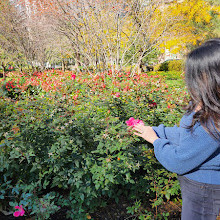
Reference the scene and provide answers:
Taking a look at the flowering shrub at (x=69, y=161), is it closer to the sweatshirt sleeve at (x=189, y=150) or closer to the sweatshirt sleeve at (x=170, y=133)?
the sweatshirt sleeve at (x=170, y=133)

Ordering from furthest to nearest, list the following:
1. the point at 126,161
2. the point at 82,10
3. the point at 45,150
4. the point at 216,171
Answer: the point at 82,10, the point at 45,150, the point at 126,161, the point at 216,171

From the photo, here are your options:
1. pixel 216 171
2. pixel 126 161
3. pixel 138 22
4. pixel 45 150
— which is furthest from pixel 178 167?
pixel 138 22

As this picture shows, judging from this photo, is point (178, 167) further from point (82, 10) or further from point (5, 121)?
point (82, 10)

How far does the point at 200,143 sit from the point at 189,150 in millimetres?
61

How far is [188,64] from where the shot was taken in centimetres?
106

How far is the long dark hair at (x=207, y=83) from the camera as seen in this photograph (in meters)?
0.98

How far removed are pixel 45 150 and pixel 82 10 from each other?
523 cm

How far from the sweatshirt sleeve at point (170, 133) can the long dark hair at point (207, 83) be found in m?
0.28

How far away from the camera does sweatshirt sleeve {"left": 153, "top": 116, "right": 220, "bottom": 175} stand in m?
1.00

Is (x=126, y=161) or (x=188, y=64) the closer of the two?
(x=188, y=64)

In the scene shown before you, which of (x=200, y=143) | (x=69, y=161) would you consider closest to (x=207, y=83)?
(x=200, y=143)

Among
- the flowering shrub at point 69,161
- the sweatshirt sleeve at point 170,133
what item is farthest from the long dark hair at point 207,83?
the flowering shrub at point 69,161

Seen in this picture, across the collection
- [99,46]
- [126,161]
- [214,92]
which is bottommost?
[126,161]

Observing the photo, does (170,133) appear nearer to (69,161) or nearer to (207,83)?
(207,83)
